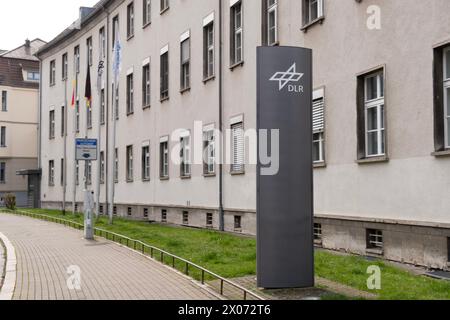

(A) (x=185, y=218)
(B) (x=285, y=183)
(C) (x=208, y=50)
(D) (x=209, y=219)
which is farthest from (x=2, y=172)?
(B) (x=285, y=183)

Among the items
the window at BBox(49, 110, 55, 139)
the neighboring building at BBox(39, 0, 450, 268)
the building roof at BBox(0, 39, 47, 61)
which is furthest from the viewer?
the building roof at BBox(0, 39, 47, 61)

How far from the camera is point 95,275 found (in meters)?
11.8

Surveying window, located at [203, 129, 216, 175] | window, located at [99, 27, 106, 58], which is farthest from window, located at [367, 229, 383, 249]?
window, located at [99, 27, 106, 58]

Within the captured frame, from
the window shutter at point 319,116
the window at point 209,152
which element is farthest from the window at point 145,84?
the window shutter at point 319,116

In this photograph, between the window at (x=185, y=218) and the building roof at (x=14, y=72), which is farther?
the building roof at (x=14, y=72)

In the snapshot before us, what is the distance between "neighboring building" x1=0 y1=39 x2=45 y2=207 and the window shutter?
46931mm

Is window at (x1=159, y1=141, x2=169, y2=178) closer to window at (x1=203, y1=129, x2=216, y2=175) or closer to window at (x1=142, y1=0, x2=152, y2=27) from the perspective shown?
window at (x1=203, y1=129, x2=216, y2=175)

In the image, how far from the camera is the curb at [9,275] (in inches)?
384

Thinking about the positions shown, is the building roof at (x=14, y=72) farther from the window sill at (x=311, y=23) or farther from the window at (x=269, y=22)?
the window sill at (x=311, y=23)

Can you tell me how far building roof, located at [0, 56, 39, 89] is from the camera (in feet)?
198

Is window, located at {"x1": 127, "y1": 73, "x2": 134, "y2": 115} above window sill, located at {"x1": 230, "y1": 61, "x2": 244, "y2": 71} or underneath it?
above

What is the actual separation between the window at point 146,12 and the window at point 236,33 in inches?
372

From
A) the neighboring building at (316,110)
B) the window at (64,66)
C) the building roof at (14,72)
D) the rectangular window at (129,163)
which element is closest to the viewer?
the neighboring building at (316,110)

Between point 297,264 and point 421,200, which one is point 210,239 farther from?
point 297,264
